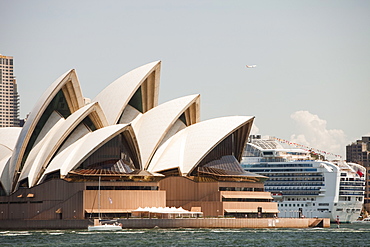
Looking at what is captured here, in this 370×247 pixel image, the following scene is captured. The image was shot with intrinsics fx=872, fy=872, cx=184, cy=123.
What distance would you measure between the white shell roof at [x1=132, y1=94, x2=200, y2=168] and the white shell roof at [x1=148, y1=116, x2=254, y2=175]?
1299mm

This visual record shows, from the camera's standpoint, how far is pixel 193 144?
302ft


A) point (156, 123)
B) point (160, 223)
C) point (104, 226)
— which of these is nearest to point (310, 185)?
point (156, 123)

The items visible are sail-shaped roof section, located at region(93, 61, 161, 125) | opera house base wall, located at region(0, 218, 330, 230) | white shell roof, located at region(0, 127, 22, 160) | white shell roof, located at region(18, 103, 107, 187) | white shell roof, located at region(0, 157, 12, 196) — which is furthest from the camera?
white shell roof, located at region(0, 127, 22, 160)

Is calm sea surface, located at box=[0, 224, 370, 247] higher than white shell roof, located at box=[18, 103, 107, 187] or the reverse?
the reverse

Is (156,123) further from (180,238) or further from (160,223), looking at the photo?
(180,238)

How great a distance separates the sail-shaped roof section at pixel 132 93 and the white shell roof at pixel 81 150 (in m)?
4.70

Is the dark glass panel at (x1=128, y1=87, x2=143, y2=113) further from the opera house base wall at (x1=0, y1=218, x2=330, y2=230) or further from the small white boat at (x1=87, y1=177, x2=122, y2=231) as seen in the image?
the small white boat at (x1=87, y1=177, x2=122, y2=231)

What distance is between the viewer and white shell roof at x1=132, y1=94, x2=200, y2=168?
92.0m

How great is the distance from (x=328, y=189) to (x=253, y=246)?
6833 cm

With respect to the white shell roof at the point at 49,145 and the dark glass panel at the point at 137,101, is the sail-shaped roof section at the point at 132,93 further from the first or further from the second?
the white shell roof at the point at 49,145

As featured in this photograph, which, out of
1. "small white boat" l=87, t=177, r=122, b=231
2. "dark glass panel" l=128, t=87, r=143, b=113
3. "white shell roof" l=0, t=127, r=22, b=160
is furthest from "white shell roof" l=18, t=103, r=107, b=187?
"small white boat" l=87, t=177, r=122, b=231

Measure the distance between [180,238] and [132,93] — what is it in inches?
1102

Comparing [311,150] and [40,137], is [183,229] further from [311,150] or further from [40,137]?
[311,150]

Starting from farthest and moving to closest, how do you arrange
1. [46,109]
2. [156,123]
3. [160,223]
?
1. [156,123]
2. [46,109]
3. [160,223]
